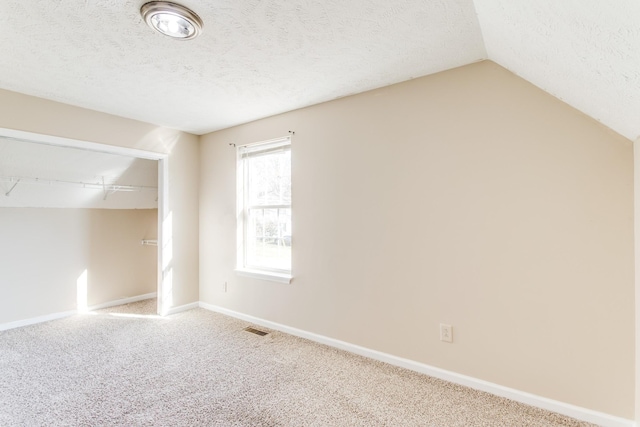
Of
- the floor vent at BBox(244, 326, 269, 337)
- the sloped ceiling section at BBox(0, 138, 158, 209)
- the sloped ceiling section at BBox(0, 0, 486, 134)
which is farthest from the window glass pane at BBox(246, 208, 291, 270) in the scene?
the sloped ceiling section at BBox(0, 138, 158, 209)

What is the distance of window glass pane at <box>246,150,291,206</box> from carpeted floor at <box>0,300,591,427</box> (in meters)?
1.44

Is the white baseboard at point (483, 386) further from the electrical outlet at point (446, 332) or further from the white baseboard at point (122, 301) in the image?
the white baseboard at point (122, 301)

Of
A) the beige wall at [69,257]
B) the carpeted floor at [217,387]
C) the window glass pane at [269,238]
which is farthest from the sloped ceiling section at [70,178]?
the window glass pane at [269,238]

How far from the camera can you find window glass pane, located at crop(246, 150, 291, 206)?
3332mm

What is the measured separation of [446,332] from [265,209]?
7.22 ft

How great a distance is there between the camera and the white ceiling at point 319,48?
1244 mm

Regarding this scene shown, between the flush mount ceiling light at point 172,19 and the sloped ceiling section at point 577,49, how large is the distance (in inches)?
57.3

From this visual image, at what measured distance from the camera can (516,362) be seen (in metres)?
2.00

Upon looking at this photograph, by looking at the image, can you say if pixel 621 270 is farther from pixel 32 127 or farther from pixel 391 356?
pixel 32 127

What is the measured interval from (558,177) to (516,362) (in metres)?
1.20

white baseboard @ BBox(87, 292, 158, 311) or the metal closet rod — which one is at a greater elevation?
the metal closet rod

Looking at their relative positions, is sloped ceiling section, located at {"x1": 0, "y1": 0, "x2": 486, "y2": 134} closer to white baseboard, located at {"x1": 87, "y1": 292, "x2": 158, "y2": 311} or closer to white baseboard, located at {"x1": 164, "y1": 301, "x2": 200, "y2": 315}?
white baseboard, located at {"x1": 164, "y1": 301, "x2": 200, "y2": 315}

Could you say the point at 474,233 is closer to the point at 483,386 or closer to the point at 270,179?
the point at 483,386

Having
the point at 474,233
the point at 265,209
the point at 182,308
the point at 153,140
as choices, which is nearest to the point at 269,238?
the point at 265,209
